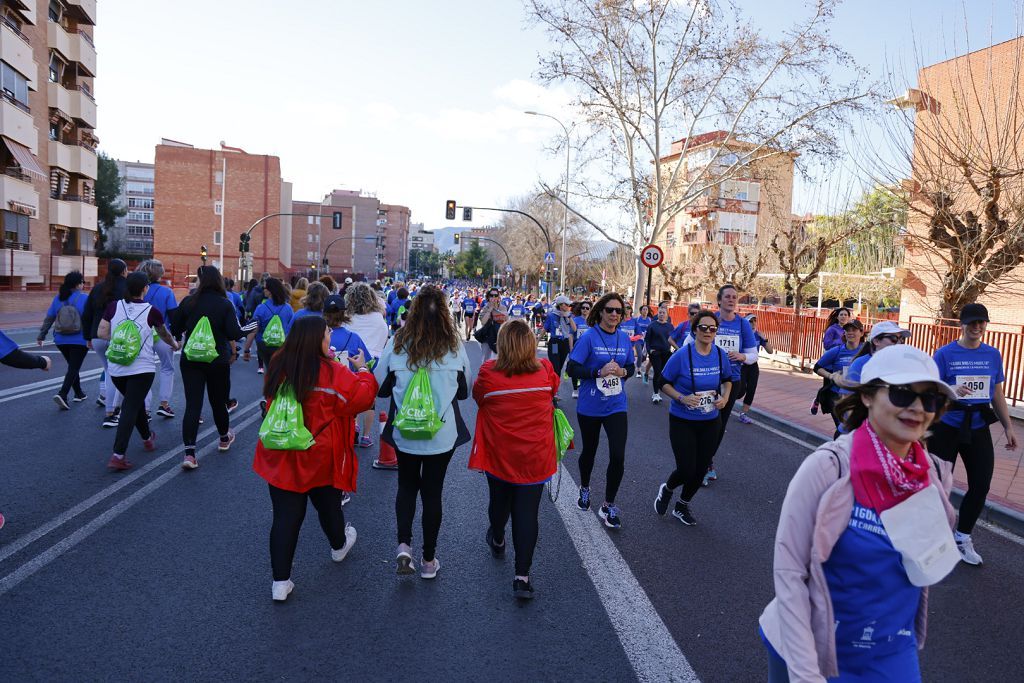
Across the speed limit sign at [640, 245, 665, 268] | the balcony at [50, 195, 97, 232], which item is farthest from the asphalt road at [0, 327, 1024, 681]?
the balcony at [50, 195, 97, 232]

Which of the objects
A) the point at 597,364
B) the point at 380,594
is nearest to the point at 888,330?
the point at 597,364

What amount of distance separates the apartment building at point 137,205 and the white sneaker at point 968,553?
103 metres

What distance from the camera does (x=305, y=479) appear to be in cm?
392

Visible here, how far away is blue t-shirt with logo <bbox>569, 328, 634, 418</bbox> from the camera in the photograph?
5.54m

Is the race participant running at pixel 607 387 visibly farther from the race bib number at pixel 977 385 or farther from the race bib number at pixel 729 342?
the race bib number at pixel 977 385

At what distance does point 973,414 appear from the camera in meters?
5.13

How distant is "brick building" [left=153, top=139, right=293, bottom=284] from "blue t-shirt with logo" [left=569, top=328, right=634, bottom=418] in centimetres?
7110

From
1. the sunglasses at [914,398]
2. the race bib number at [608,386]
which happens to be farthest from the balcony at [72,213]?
the sunglasses at [914,398]

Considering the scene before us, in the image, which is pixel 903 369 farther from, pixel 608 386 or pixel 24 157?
pixel 24 157

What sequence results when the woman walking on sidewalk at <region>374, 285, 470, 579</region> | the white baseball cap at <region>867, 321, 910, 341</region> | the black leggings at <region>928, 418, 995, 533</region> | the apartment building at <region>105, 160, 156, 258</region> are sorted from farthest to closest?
the apartment building at <region>105, 160, 156, 258</region>, the white baseball cap at <region>867, 321, 910, 341</region>, the black leggings at <region>928, 418, 995, 533</region>, the woman walking on sidewalk at <region>374, 285, 470, 579</region>

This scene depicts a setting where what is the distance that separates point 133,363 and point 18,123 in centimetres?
2834

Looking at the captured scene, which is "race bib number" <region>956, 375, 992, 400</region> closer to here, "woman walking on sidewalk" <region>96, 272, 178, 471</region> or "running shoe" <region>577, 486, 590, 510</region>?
"running shoe" <region>577, 486, 590, 510</region>

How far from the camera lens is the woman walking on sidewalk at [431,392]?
13.8 feet

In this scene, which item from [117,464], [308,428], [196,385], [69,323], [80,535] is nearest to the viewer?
[308,428]
